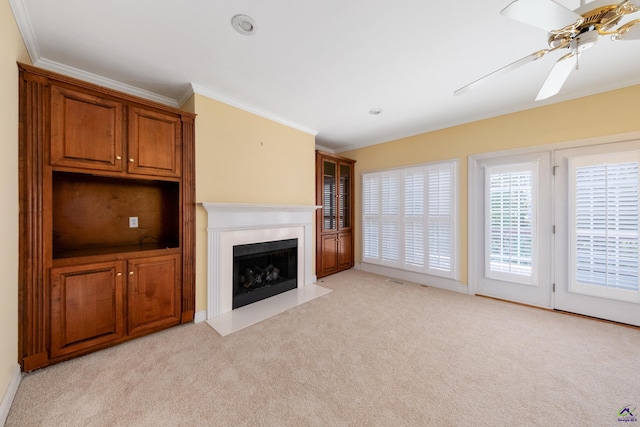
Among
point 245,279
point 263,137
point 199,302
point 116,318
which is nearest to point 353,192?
point 263,137

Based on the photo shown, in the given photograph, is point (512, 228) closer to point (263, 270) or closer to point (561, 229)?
point (561, 229)

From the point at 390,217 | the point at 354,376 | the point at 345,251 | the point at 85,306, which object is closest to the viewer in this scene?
the point at 354,376

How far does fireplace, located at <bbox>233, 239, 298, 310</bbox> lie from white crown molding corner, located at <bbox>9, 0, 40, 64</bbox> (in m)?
2.46

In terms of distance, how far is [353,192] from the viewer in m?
4.99

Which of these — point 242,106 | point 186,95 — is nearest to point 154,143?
point 186,95

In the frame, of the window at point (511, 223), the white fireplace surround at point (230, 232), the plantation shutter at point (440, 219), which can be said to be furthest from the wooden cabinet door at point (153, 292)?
the window at point (511, 223)

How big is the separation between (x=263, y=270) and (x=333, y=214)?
182 centimetres

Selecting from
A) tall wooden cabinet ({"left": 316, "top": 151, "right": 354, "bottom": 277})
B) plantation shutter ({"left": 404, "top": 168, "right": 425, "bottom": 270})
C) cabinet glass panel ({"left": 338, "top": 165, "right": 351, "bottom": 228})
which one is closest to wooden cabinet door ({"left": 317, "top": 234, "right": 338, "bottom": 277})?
tall wooden cabinet ({"left": 316, "top": 151, "right": 354, "bottom": 277})

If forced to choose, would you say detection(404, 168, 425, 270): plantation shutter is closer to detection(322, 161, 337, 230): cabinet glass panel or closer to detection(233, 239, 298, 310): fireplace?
detection(322, 161, 337, 230): cabinet glass panel

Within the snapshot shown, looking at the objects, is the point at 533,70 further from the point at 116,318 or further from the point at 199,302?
the point at 116,318

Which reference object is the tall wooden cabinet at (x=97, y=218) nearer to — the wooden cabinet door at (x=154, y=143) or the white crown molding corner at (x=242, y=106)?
the wooden cabinet door at (x=154, y=143)

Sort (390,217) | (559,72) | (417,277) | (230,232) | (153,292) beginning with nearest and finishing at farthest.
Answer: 1. (559,72)
2. (153,292)
3. (230,232)
4. (417,277)
5. (390,217)

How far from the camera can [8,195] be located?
150cm

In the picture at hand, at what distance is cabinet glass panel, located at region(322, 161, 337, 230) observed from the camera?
4.46 m
